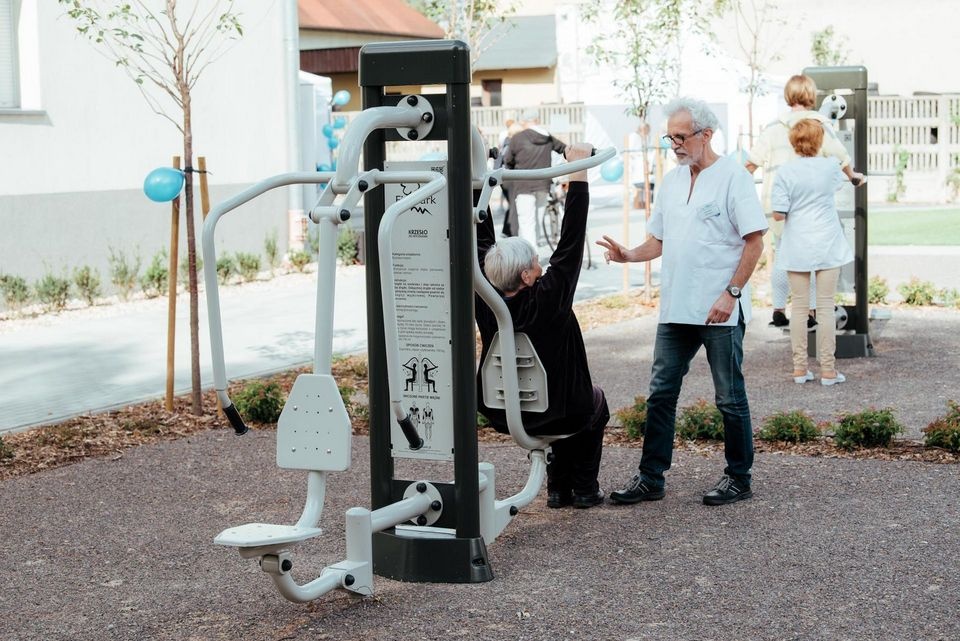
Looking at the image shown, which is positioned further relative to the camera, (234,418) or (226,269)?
(226,269)

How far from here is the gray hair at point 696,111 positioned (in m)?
5.54

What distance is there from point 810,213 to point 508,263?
399 cm

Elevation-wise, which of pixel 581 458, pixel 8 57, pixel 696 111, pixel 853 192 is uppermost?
pixel 8 57

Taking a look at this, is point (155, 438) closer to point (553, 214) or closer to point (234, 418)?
point (234, 418)

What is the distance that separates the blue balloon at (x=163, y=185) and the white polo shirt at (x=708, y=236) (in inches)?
128

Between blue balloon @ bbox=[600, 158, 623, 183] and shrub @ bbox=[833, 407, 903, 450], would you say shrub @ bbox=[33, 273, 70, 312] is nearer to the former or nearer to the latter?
blue balloon @ bbox=[600, 158, 623, 183]

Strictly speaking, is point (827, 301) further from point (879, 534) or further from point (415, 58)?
point (415, 58)

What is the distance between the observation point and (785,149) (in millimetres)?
10055

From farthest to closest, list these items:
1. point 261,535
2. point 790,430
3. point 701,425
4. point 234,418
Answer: point 701,425 → point 790,430 → point 234,418 → point 261,535

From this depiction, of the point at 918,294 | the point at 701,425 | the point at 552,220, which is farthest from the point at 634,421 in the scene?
the point at 552,220

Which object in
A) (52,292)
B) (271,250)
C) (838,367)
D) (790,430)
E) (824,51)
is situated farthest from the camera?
(824,51)

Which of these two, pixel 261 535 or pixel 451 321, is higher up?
pixel 451 321

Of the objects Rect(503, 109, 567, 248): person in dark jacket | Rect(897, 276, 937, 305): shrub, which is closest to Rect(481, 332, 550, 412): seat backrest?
Rect(897, 276, 937, 305): shrub

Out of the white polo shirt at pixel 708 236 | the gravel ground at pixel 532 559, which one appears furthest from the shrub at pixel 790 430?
the white polo shirt at pixel 708 236
